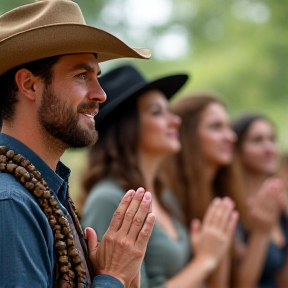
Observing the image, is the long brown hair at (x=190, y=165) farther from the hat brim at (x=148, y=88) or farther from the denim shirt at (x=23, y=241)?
the denim shirt at (x=23, y=241)

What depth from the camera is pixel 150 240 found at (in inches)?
165

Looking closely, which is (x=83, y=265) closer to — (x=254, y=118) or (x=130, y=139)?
(x=130, y=139)

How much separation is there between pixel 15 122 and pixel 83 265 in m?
0.54

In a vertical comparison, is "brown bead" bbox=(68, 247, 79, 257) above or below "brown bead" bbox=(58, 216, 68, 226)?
below

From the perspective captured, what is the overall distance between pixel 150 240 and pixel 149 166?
0.58 metres

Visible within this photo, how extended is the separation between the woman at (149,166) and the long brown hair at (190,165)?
62 centimetres

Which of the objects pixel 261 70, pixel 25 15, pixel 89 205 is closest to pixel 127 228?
pixel 25 15

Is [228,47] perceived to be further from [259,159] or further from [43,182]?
[43,182]

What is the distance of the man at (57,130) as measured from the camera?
2.33 meters

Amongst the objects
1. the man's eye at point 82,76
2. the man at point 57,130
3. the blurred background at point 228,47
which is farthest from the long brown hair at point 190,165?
the blurred background at point 228,47

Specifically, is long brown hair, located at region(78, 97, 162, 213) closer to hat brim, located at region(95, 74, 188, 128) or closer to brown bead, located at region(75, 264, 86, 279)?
hat brim, located at region(95, 74, 188, 128)

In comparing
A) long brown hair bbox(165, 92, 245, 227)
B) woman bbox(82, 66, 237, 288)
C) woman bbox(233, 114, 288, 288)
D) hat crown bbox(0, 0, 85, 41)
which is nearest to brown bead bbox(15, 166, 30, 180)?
hat crown bbox(0, 0, 85, 41)

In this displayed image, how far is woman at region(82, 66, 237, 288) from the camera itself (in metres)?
4.23

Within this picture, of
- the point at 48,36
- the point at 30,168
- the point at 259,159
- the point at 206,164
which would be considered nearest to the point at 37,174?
the point at 30,168
